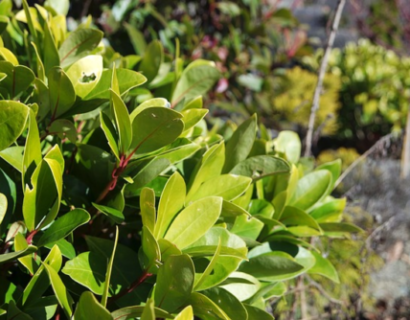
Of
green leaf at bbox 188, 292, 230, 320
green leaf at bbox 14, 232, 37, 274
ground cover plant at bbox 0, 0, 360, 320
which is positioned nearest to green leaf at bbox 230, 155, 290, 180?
ground cover plant at bbox 0, 0, 360, 320

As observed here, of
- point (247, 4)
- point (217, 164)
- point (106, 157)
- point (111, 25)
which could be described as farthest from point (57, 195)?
point (247, 4)

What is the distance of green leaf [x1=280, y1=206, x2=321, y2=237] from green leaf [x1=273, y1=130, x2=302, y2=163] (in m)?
0.23

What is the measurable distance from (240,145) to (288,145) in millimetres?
331

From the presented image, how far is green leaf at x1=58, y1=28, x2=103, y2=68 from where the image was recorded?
1.18 meters

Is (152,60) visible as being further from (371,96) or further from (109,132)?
(371,96)

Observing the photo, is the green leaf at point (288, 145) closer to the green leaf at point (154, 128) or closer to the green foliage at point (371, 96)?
the green leaf at point (154, 128)

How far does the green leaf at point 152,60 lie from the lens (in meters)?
1.31

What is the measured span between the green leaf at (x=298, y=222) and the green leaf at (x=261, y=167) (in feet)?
0.44

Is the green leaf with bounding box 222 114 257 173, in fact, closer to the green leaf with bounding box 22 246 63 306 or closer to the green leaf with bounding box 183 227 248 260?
the green leaf with bounding box 183 227 248 260

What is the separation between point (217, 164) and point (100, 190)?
243 mm

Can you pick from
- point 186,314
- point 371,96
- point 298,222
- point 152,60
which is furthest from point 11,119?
point 371,96

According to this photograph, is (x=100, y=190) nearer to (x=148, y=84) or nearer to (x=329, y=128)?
(x=148, y=84)

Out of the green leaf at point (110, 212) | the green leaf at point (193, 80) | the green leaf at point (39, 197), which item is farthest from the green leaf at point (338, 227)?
the green leaf at point (39, 197)

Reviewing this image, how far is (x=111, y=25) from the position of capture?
254cm
